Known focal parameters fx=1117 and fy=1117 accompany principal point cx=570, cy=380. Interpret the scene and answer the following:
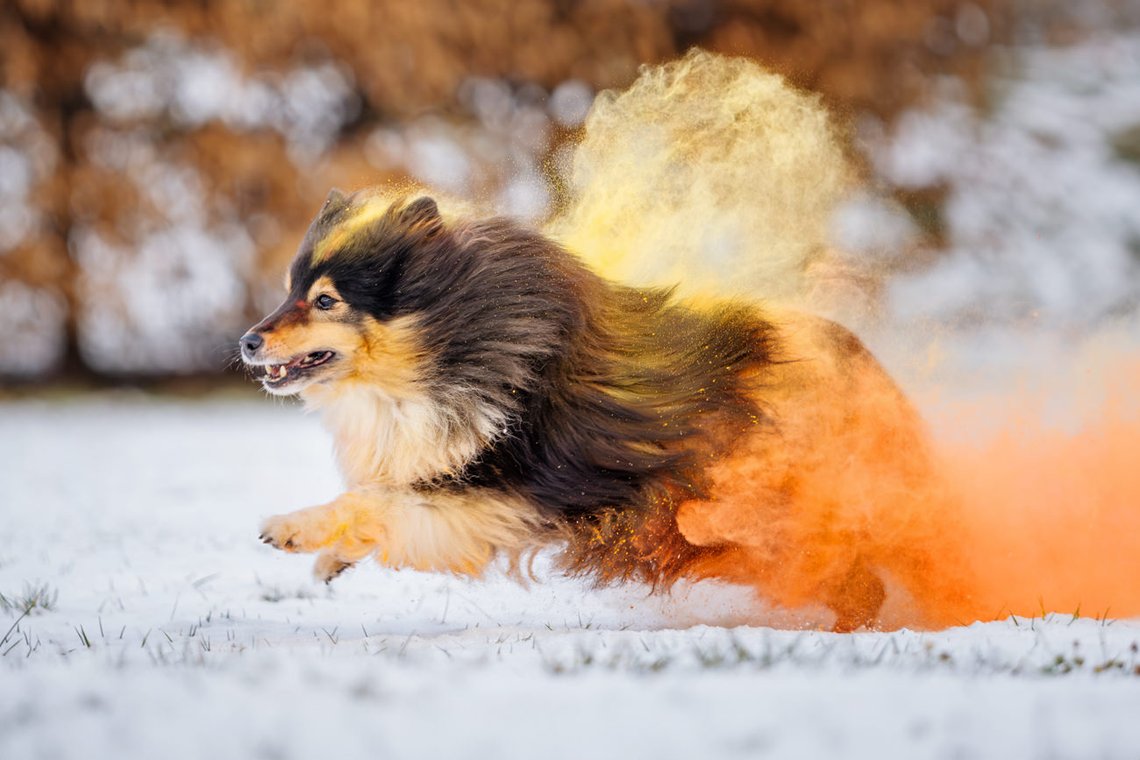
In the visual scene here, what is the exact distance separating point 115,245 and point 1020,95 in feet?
42.8

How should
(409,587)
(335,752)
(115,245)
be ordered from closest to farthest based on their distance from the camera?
(335,752)
(409,587)
(115,245)

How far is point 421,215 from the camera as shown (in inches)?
140

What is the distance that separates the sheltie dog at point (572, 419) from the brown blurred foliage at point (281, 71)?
9913mm

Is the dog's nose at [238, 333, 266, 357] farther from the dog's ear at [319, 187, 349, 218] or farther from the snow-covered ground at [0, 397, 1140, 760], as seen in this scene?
the snow-covered ground at [0, 397, 1140, 760]

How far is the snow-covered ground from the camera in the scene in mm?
2094

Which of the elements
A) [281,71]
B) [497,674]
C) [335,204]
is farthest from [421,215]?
[281,71]

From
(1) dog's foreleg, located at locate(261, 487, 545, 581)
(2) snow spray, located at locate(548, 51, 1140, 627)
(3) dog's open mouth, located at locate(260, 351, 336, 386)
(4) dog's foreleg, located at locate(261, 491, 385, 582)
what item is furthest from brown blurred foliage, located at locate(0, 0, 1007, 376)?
(4) dog's foreleg, located at locate(261, 491, 385, 582)

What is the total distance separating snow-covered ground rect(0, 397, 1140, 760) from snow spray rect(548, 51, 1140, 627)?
34cm

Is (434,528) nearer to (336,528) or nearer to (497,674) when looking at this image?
(336,528)

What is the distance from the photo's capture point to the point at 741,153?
4.07 m

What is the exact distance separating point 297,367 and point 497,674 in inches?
52.6

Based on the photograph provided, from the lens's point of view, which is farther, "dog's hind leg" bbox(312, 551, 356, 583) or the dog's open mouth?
"dog's hind leg" bbox(312, 551, 356, 583)

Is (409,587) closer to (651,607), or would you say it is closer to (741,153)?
(651,607)

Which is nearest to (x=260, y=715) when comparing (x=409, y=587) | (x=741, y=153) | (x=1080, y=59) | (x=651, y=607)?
(x=651, y=607)
